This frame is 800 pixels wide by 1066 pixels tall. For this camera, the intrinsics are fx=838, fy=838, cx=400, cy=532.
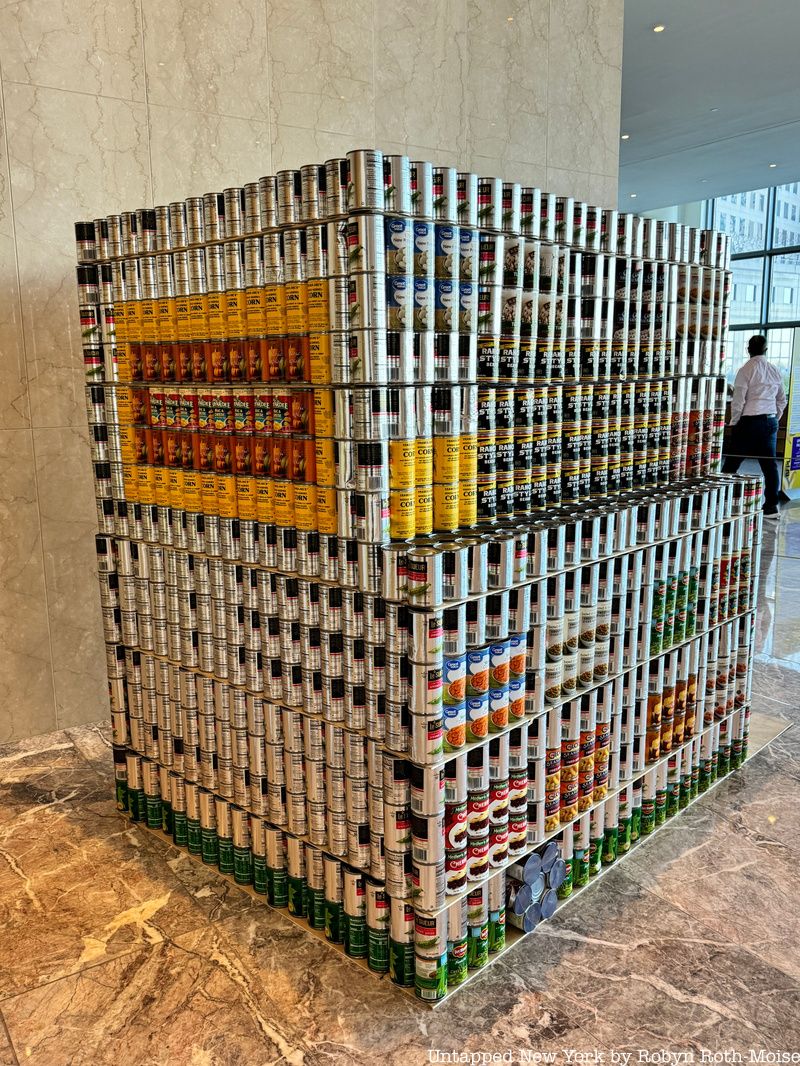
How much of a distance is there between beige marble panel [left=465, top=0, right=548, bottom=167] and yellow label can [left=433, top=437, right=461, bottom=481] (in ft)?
11.4

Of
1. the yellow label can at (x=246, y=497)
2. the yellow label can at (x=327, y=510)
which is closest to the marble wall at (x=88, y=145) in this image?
the yellow label can at (x=246, y=497)

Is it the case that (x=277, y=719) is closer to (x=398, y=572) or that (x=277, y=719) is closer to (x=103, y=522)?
(x=398, y=572)

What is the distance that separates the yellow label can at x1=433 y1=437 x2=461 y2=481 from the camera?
6.94 ft

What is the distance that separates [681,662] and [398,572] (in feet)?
4.73

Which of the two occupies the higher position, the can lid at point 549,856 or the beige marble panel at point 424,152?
the beige marble panel at point 424,152

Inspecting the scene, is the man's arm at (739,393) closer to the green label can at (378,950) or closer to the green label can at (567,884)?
the green label can at (567,884)

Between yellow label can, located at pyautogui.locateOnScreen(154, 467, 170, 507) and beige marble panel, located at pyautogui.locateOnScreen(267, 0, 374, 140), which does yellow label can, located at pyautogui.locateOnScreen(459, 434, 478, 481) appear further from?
beige marble panel, located at pyautogui.locateOnScreen(267, 0, 374, 140)

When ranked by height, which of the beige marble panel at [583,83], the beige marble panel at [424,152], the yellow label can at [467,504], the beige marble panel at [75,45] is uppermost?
the beige marble panel at [583,83]

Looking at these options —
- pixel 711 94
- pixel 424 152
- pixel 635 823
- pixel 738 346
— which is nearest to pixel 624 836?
pixel 635 823

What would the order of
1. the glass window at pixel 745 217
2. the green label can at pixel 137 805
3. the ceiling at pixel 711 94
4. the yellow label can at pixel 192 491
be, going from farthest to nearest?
the glass window at pixel 745 217, the ceiling at pixel 711 94, the green label can at pixel 137 805, the yellow label can at pixel 192 491

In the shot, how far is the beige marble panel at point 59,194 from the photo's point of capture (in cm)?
348

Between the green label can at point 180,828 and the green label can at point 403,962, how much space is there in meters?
0.95

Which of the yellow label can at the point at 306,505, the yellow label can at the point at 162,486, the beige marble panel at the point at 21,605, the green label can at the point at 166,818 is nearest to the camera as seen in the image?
the yellow label can at the point at 306,505

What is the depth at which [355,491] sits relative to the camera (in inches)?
80.0
